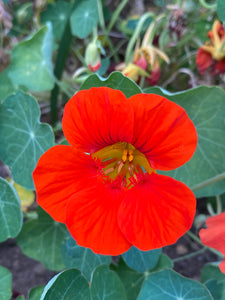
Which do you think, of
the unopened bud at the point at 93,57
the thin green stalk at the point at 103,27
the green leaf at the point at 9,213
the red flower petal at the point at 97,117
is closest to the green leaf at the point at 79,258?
the green leaf at the point at 9,213

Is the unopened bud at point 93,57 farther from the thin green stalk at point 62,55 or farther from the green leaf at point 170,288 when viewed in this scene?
the green leaf at point 170,288

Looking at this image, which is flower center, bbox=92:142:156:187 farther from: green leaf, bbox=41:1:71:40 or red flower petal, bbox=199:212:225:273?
green leaf, bbox=41:1:71:40

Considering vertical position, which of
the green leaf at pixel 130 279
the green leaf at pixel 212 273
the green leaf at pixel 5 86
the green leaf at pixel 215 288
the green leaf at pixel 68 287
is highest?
the green leaf at pixel 5 86

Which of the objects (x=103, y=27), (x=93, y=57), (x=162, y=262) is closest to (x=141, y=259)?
(x=162, y=262)

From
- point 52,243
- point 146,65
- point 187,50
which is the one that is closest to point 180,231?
point 52,243

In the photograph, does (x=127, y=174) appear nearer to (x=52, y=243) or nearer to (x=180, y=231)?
(x=180, y=231)

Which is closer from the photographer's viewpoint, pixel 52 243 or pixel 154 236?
pixel 154 236
